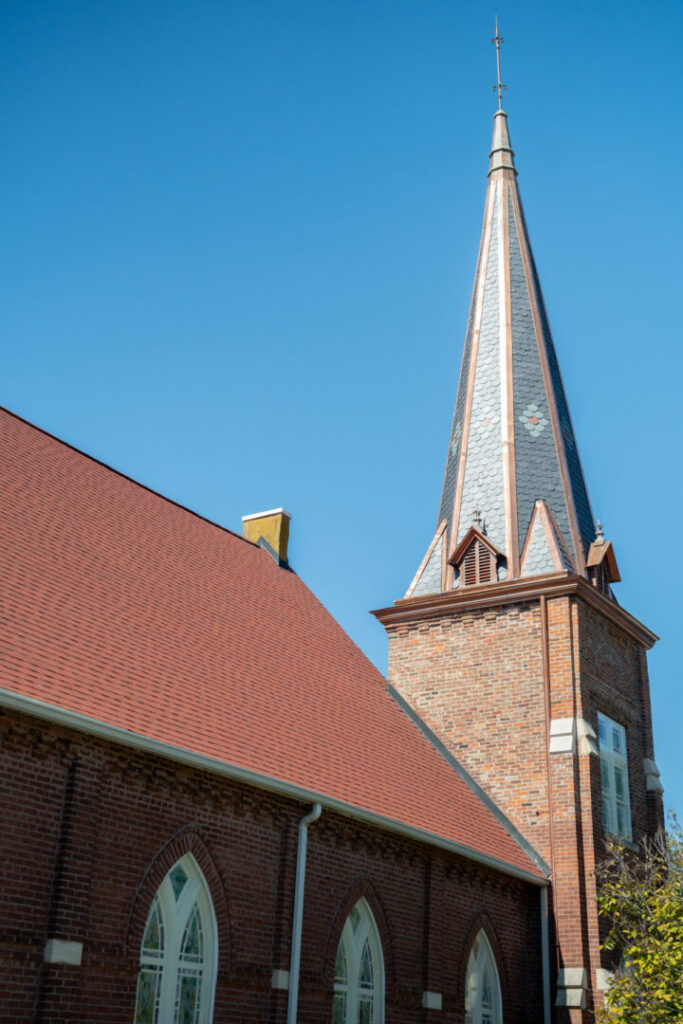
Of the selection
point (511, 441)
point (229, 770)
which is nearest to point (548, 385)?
point (511, 441)

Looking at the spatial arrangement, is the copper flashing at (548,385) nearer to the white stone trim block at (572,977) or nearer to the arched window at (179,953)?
the white stone trim block at (572,977)

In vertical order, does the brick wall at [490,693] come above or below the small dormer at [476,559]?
below

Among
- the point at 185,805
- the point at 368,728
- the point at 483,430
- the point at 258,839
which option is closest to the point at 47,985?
the point at 185,805

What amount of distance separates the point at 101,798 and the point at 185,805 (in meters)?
1.34

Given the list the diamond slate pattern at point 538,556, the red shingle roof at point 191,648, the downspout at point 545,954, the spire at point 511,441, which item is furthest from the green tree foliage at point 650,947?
the spire at point 511,441

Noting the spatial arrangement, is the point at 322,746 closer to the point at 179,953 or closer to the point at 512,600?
the point at 179,953

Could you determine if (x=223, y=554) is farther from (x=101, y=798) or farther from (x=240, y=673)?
(x=101, y=798)

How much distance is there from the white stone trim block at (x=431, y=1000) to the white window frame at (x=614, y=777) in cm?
534

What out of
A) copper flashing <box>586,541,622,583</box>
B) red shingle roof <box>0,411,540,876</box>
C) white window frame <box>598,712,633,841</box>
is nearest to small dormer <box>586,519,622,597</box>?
copper flashing <box>586,541,622,583</box>

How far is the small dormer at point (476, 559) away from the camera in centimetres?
2295

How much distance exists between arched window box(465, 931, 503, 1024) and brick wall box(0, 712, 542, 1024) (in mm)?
193

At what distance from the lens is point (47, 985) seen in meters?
10.6

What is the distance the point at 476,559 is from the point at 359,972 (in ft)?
32.2

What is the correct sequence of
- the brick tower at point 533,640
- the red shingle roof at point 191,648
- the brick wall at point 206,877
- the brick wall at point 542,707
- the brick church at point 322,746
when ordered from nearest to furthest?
the brick wall at point 206,877 → the brick church at point 322,746 → the red shingle roof at point 191,648 → the brick wall at point 542,707 → the brick tower at point 533,640
